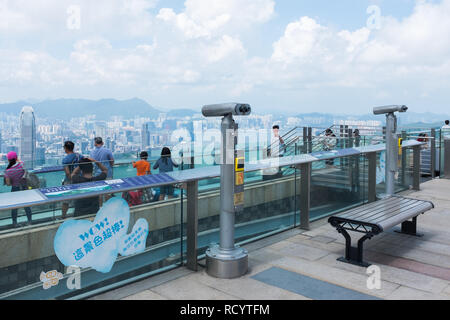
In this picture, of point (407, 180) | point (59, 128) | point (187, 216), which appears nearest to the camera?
point (187, 216)

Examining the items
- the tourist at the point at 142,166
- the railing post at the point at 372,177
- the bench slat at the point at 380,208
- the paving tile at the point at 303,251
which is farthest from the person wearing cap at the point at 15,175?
the railing post at the point at 372,177

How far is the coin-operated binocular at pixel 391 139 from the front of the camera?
264 inches

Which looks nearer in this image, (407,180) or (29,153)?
(407,180)

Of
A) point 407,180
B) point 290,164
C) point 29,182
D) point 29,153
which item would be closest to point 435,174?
point 407,180

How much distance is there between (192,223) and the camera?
458 cm

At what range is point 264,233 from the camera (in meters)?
5.82

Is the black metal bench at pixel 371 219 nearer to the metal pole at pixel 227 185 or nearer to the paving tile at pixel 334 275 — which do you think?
the paving tile at pixel 334 275

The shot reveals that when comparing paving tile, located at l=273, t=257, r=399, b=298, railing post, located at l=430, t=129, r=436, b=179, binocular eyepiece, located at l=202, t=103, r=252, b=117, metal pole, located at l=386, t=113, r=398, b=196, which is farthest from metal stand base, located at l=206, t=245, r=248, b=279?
railing post, located at l=430, t=129, r=436, b=179

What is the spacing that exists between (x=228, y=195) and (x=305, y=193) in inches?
85.2

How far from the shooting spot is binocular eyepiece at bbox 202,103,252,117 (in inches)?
167
